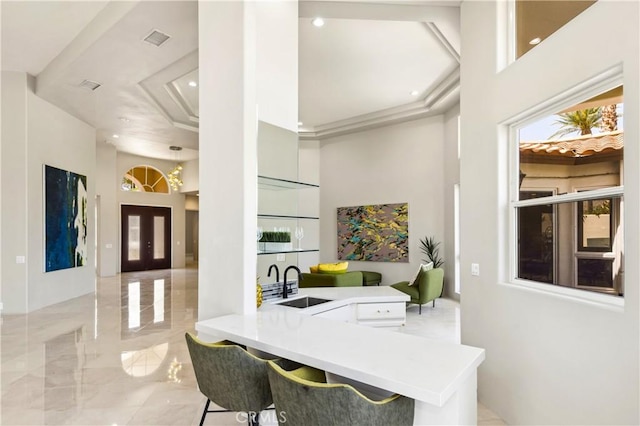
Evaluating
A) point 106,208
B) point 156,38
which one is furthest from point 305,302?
point 106,208

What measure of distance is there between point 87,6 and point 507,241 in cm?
516

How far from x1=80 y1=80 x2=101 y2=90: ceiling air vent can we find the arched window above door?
6127 mm

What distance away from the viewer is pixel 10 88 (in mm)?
5785

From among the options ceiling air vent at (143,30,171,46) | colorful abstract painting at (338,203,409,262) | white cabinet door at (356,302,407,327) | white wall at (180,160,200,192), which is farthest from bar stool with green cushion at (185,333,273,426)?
white wall at (180,160,200,192)

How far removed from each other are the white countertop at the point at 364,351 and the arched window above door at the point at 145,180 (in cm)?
1078

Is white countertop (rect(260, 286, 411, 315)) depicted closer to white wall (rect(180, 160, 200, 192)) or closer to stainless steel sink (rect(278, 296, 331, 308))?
stainless steel sink (rect(278, 296, 331, 308))

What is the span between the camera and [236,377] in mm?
1747

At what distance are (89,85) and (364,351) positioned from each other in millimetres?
6209

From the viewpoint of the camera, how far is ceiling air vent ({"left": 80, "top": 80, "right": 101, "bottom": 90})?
5566 mm

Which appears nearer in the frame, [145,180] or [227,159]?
[227,159]

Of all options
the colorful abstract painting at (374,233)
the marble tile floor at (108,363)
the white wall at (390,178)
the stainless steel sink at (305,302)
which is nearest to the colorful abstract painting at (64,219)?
the marble tile floor at (108,363)

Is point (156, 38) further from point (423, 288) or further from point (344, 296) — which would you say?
point (423, 288)

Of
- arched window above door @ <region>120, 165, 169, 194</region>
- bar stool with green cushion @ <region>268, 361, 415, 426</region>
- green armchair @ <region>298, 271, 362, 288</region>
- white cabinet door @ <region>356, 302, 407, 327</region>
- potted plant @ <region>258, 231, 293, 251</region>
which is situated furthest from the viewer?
arched window above door @ <region>120, 165, 169, 194</region>

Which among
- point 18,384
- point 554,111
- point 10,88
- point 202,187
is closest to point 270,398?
point 202,187
